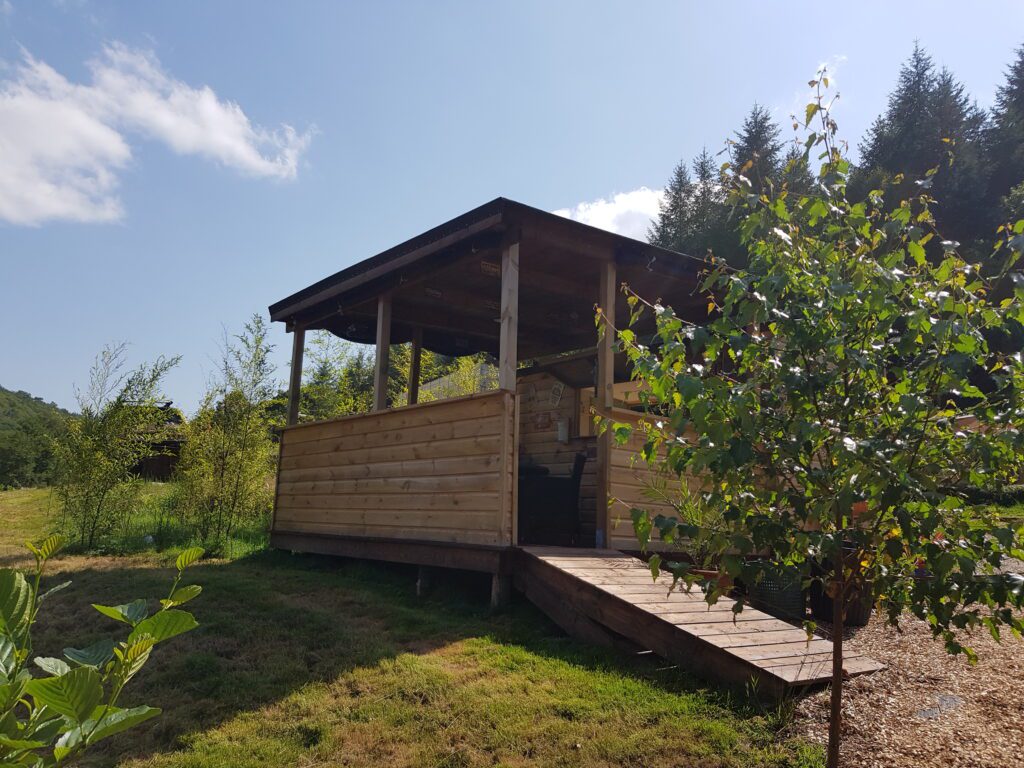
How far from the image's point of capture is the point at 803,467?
202 cm

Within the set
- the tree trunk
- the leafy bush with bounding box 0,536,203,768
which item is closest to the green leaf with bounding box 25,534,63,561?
the leafy bush with bounding box 0,536,203,768

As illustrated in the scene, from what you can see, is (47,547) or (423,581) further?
(423,581)

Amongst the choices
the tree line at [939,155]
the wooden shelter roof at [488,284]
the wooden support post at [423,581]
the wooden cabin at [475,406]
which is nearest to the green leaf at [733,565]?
the wooden cabin at [475,406]

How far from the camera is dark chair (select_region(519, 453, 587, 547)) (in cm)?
680

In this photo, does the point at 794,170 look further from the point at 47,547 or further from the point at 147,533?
the point at 147,533

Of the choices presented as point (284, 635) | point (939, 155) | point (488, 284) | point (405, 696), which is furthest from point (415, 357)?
point (939, 155)

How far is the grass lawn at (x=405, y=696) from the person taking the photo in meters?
2.91

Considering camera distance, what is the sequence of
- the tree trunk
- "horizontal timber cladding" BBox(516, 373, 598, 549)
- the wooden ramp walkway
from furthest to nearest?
"horizontal timber cladding" BBox(516, 373, 598, 549) → the wooden ramp walkway → the tree trunk

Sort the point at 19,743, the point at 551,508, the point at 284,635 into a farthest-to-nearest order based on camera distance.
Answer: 1. the point at 551,508
2. the point at 284,635
3. the point at 19,743

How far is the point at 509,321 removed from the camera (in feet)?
18.3

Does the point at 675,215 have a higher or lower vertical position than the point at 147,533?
higher

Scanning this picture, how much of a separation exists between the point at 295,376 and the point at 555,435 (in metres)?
3.35

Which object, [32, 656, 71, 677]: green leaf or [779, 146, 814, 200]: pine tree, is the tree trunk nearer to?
[779, 146, 814, 200]: pine tree

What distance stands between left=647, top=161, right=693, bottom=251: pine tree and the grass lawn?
27674 mm
